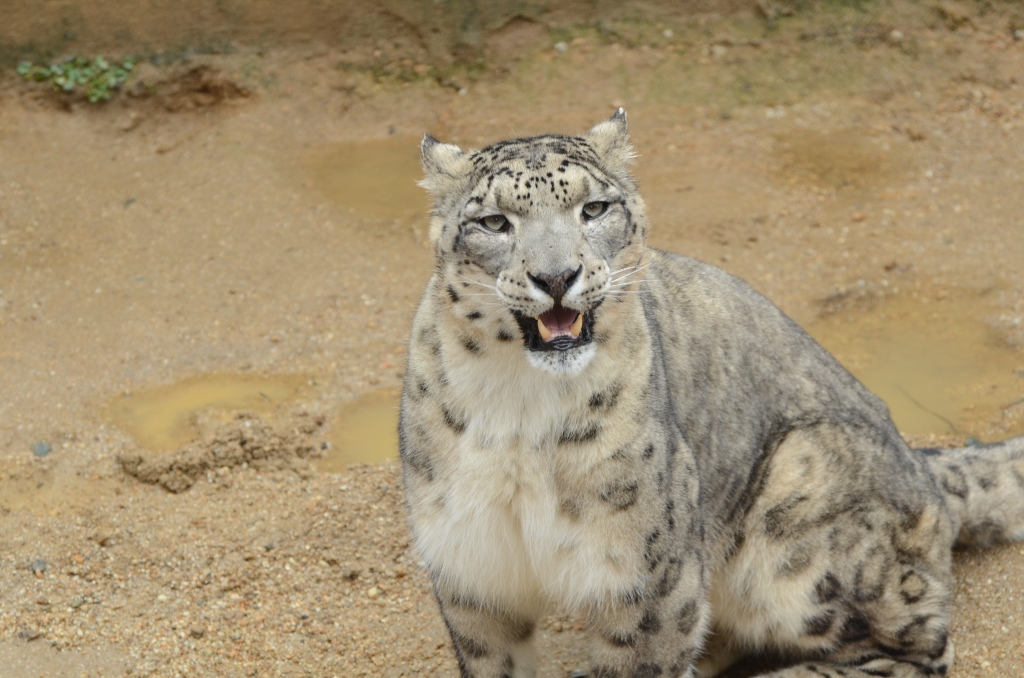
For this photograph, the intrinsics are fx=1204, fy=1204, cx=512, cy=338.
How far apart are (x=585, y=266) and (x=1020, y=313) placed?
5603 mm

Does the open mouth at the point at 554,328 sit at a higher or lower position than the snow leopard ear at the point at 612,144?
lower

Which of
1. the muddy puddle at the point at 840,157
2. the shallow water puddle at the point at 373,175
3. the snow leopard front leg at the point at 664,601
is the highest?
the snow leopard front leg at the point at 664,601

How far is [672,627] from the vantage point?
195 inches

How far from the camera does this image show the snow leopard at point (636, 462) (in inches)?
171

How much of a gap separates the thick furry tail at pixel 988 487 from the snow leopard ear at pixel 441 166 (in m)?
3.02

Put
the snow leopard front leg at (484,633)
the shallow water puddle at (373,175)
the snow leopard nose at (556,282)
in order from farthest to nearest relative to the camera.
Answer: the shallow water puddle at (373,175) < the snow leopard front leg at (484,633) < the snow leopard nose at (556,282)

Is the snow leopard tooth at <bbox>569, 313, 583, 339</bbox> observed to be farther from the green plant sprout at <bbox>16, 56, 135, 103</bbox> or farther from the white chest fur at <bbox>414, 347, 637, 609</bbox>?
the green plant sprout at <bbox>16, 56, 135, 103</bbox>

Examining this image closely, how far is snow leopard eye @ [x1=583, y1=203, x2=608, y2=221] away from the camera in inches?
173

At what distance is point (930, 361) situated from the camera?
831 cm

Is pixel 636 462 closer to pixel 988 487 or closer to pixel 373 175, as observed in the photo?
pixel 988 487

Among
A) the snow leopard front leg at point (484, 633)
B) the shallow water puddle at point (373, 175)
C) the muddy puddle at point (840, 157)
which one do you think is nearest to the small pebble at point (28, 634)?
the snow leopard front leg at point (484, 633)

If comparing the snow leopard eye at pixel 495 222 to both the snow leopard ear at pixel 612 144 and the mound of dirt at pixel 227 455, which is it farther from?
the mound of dirt at pixel 227 455

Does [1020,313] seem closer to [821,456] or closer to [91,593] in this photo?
[821,456]

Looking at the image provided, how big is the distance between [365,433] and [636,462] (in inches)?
133
